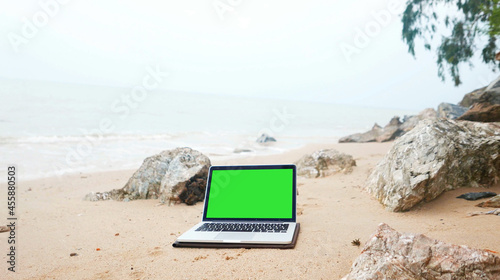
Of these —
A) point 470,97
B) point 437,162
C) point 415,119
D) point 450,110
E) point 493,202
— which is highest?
point 470,97

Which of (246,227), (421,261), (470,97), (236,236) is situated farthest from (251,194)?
(470,97)

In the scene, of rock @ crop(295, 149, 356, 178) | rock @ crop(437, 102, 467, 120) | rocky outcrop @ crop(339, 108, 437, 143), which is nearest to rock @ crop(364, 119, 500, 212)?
rock @ crop(295, 149, 356, 178)

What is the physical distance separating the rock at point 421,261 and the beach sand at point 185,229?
1.07 ft

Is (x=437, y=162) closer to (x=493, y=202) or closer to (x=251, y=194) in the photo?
(x=493, y=202)

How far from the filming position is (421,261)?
1810mm

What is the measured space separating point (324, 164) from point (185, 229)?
12.3 feet

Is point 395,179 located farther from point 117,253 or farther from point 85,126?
point 85,126

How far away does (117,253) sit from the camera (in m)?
2.72

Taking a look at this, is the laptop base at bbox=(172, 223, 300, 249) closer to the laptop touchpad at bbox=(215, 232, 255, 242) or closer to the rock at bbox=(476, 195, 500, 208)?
the laptop touchpad at bbox=(215, 232, 255, 242)

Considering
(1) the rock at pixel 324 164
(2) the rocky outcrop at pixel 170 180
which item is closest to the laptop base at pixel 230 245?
(2) the rocky outcrop at pixel 170 180

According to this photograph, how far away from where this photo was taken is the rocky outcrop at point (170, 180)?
14.9ft

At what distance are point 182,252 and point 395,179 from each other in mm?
2547

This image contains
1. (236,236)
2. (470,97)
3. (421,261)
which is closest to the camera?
(421,261)

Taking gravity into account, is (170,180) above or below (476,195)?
below
